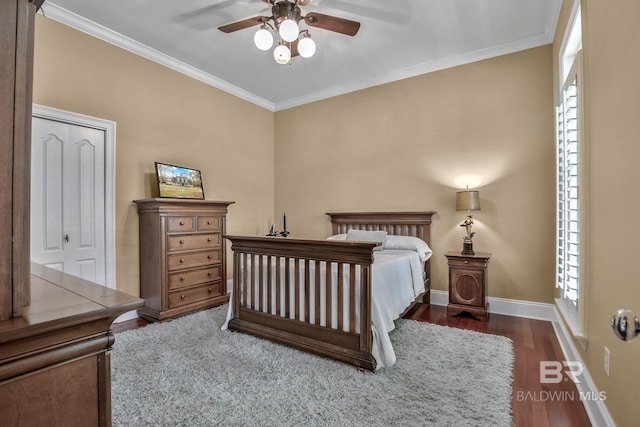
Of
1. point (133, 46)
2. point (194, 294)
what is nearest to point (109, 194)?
point (194, 294)

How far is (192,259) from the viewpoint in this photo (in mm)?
3756

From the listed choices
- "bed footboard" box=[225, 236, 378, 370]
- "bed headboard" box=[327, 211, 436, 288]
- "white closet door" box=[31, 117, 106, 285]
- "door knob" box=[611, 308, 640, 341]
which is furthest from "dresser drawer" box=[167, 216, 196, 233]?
"door knob" box=[611, 308, 640, 341]

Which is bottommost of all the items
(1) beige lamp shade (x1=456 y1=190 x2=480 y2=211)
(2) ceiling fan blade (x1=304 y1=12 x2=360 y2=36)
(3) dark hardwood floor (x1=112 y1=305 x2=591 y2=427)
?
(3) dark hardwood floor (x1=112 y1=305 x2=591 y2=427)

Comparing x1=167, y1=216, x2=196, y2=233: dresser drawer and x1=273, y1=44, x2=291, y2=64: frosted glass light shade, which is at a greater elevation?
x1=273, y1=44, x2=291, y2=64: frosted glass light shade

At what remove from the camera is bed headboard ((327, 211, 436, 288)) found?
164 inches

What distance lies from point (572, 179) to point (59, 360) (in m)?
3.23

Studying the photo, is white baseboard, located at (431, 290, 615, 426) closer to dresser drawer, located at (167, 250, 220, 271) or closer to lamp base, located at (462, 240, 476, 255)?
lamp base, located at (462, 240, 476, 255)

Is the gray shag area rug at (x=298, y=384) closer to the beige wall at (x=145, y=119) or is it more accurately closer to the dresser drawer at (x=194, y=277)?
the dresser drawer at (x=194, y=277)

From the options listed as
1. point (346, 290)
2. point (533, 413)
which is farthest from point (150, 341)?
point (533, 413)

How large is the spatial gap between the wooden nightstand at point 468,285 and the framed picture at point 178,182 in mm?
3281

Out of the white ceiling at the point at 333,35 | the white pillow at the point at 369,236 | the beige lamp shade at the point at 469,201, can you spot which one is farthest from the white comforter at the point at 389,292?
the white ceiling at the point at 333,35

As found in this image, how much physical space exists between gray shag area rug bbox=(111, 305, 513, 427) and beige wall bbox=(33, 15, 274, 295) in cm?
158

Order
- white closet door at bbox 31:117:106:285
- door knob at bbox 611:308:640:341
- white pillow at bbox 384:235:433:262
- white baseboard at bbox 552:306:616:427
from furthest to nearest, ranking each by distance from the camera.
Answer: white pillow at bbox 384:235:433:262 < white closet door at bbox 31:117:106:285 < white baseboard at bbox 552:306:616:427 < door knob at bbox 611:308:640:341

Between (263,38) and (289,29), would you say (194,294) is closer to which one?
(263,38)
